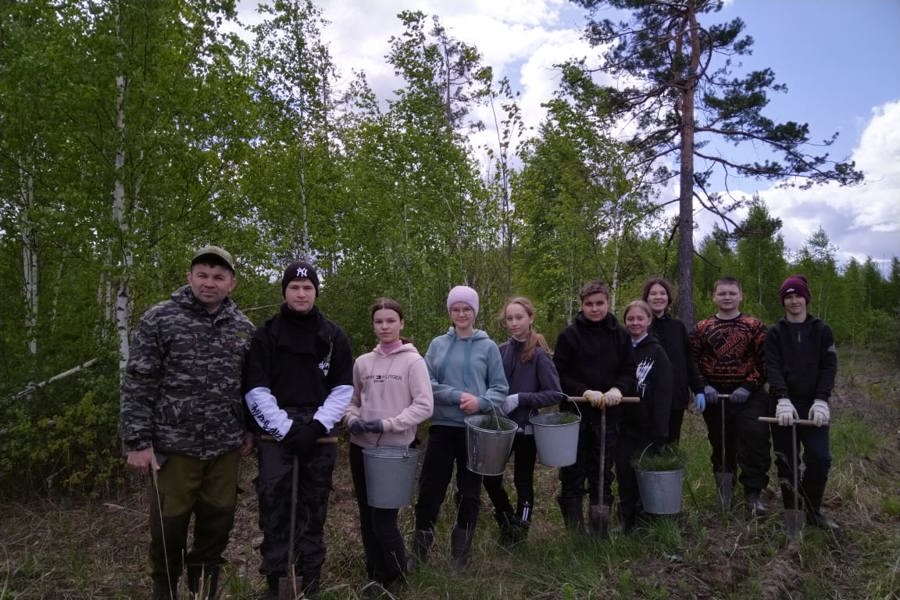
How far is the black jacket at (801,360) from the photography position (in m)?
3.99

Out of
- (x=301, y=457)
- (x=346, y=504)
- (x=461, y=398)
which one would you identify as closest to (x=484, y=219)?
(x=346, y=504)

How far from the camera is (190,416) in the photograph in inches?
111

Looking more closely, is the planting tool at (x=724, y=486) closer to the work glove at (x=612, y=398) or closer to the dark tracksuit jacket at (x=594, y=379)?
the dark tracksuit jacket at (x=594, y=379)

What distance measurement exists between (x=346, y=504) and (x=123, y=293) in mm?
3082

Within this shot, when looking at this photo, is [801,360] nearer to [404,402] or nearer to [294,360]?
[404,402]

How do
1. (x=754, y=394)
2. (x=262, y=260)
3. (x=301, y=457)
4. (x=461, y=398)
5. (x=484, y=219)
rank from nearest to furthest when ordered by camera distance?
(x=301, y=457) → (x=461, y=398) → (x=754, y=394) → (x=262, y=260) → (x=484, y=219)

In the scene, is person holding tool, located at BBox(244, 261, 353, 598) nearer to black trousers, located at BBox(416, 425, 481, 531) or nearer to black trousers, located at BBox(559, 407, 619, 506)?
black trousers, located at BBox(416, 425, 481, 531)

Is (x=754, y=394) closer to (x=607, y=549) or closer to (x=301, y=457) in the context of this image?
(x=607, y=549)

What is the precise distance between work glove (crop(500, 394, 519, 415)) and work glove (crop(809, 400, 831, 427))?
2.09 m

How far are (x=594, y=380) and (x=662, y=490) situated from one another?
2.79ft

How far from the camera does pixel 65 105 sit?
4.93 metres

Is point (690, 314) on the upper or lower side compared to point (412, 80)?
lower

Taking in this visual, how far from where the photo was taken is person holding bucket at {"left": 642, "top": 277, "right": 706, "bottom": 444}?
435 cm

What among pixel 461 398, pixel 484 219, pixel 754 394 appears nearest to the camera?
pixel 461 398
